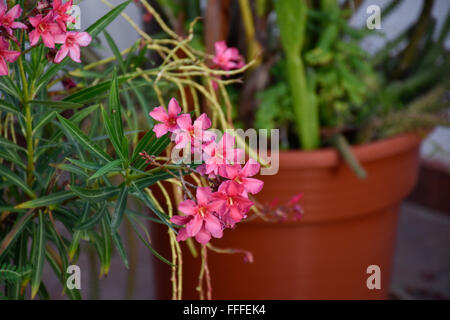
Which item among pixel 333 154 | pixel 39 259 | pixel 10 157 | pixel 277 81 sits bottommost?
pixel 39 259

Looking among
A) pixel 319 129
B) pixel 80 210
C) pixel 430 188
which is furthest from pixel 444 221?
pixel 80 210

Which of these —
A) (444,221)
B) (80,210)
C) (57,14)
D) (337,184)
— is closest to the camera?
(57,14)

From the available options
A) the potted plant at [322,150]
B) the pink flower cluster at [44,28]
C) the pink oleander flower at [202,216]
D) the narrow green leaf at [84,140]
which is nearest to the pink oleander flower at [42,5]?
the pink flower cluster at [44,28]

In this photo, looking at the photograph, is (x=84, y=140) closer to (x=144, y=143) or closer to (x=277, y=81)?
(x=144, y=143)

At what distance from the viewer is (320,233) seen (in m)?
1.00

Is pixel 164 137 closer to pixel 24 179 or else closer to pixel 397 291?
pixel 24 179

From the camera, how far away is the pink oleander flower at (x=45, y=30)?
461 mm

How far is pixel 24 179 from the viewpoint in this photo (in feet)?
2.03

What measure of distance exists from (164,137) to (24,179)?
0.73ft

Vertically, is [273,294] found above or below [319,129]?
below

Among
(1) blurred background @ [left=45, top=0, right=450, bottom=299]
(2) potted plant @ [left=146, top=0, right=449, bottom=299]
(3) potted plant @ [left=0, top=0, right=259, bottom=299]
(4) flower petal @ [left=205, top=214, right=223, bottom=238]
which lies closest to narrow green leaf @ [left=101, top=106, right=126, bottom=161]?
(3) potted plant @ [left=0, top=0, right=259, bottom=299]

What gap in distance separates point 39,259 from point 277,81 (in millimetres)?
740

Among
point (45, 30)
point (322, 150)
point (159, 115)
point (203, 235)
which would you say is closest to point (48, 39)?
point (45, 30)

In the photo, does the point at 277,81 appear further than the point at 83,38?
Yes
